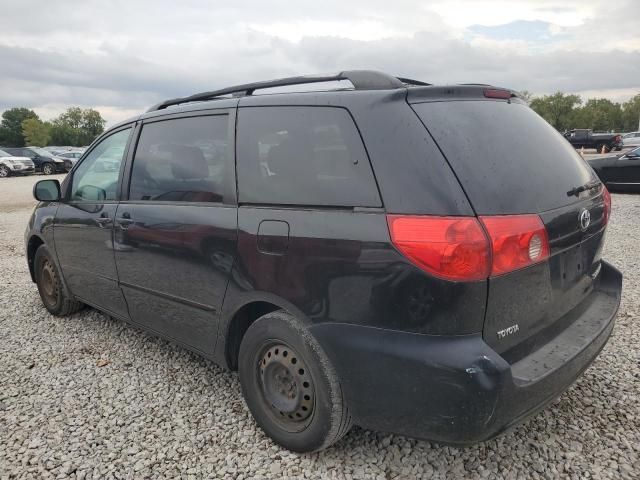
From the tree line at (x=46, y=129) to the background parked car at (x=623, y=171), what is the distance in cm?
9681

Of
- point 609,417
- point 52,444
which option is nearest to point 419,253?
point 609,417

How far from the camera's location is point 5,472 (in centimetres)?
236

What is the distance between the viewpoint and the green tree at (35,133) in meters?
87.8

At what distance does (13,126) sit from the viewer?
9650cm

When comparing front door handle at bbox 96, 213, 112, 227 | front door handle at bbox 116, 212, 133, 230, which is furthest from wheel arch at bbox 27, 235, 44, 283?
front door handle at bbox 116, 212, 133, 230

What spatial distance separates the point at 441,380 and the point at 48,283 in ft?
13.2

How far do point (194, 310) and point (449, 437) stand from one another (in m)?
1.57

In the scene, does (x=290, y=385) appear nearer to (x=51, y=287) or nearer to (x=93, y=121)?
(x=51, y=287)

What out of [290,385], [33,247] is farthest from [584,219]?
[33,247]

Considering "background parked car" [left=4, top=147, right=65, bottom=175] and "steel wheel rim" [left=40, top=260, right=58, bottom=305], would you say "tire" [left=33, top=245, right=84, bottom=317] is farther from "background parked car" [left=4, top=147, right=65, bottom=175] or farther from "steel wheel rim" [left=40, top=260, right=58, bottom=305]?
"background parked car" [left=4, top=147, right=65, bottom=175]

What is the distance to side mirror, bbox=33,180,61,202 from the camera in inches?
155

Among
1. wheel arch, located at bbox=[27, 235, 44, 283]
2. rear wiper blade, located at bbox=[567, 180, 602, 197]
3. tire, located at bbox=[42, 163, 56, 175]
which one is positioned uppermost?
rear wiper blade, located at bbox=[567, 180, 602, 197]

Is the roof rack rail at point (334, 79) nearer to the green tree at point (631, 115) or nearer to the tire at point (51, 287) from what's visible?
the tire at point (51, 287)

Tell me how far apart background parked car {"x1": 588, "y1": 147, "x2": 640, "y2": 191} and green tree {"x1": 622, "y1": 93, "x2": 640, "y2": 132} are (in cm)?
9837
